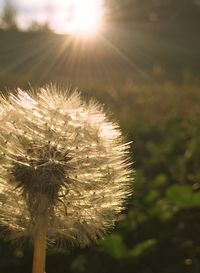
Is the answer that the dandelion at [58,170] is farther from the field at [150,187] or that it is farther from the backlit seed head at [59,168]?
the field at [150,187]

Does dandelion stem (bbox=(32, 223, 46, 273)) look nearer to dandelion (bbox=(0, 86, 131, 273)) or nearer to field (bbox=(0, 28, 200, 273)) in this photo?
dandelion (bbox=(0, 86, 131, 273))

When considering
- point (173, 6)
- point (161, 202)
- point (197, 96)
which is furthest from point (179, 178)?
point (173, 6)

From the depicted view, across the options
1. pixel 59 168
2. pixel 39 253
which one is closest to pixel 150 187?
pixel 59 168

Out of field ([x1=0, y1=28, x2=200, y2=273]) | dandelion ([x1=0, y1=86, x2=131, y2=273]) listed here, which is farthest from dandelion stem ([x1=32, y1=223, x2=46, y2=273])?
field ([x1=0, y1=28, x2=200, y2=273])

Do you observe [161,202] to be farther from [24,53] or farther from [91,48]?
[91,48]

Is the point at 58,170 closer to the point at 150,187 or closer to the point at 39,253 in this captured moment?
the point at 39,253

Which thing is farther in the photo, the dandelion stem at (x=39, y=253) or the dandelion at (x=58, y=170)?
the dandelion at (x=58, y=170)

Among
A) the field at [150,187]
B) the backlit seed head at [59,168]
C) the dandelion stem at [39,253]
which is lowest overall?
the dandelion stem at [39,253]

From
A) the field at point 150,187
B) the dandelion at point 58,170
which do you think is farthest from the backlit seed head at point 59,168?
the field at point 150,187
